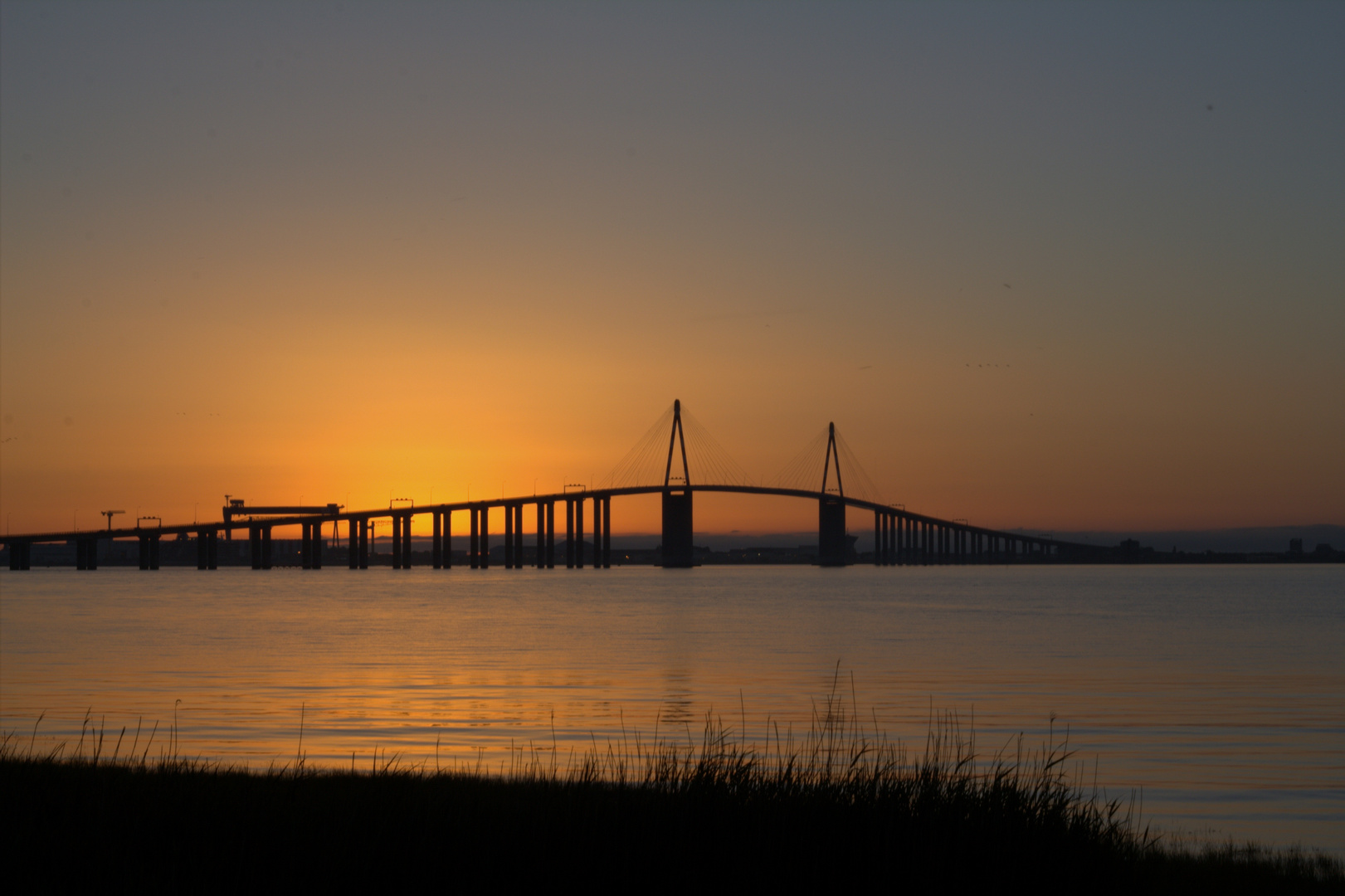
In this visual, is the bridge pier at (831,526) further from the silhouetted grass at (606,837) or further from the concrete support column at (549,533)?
the silhouetted grass at (606,837)

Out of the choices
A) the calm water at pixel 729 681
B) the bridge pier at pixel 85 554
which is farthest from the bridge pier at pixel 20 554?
the calm water at pixel 729 681

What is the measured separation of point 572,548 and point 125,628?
14362 centimetres

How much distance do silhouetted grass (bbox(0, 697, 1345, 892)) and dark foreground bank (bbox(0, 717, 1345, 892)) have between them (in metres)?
0.01

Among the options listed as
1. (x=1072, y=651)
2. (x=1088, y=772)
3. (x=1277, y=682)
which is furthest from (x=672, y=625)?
(x=1088, y=772)

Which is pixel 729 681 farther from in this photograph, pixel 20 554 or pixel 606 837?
pixel 20 554

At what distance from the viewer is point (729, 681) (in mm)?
27688

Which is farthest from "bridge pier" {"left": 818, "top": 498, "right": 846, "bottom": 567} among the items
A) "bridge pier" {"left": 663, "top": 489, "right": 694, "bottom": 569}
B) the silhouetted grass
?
the silhouetted grass

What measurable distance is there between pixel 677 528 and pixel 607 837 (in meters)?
154

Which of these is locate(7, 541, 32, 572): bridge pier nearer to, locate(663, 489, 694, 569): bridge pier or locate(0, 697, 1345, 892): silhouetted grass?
locate(663, 489, 694, 569): bridge pier

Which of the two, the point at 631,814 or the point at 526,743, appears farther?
the point at 526,743

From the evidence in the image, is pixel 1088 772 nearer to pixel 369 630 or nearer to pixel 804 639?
pixel 804 639

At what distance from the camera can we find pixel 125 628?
→ 1863 inches

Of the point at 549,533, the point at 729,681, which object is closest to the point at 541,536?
the point at 549,533

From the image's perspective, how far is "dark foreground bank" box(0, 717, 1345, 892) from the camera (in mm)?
7035
